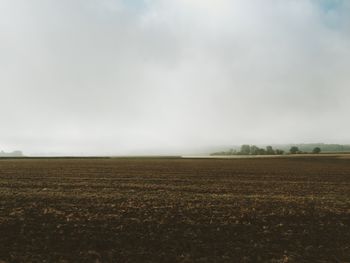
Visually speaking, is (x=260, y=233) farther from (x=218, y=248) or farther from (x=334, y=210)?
(x=334, y=210)

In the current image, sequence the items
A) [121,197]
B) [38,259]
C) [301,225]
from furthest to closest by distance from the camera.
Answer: [121,197] → [301,225] → [38,259]

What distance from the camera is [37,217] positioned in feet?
48.3

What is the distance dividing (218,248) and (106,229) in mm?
4580

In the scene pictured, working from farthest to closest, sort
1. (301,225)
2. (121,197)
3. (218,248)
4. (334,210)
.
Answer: (121,197)
(334,210)
(301,225)
(218,248)

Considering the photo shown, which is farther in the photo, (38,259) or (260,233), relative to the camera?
(260,233)

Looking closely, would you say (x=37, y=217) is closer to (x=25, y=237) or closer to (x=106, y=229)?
(x=25, y=237)

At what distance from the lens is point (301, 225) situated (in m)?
14.0

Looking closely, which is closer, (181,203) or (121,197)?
(181,203)

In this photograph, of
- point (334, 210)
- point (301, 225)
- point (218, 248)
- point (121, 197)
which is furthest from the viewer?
point (121, 197)

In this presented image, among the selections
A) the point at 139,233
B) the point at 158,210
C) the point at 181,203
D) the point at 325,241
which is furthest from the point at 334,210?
the point at 139,233

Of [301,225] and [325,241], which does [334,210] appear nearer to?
[301,225]

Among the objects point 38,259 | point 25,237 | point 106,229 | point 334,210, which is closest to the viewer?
point 38,259

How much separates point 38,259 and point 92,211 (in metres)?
5.90

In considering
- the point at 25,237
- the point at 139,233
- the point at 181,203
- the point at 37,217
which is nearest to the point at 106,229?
the point at 139,233
